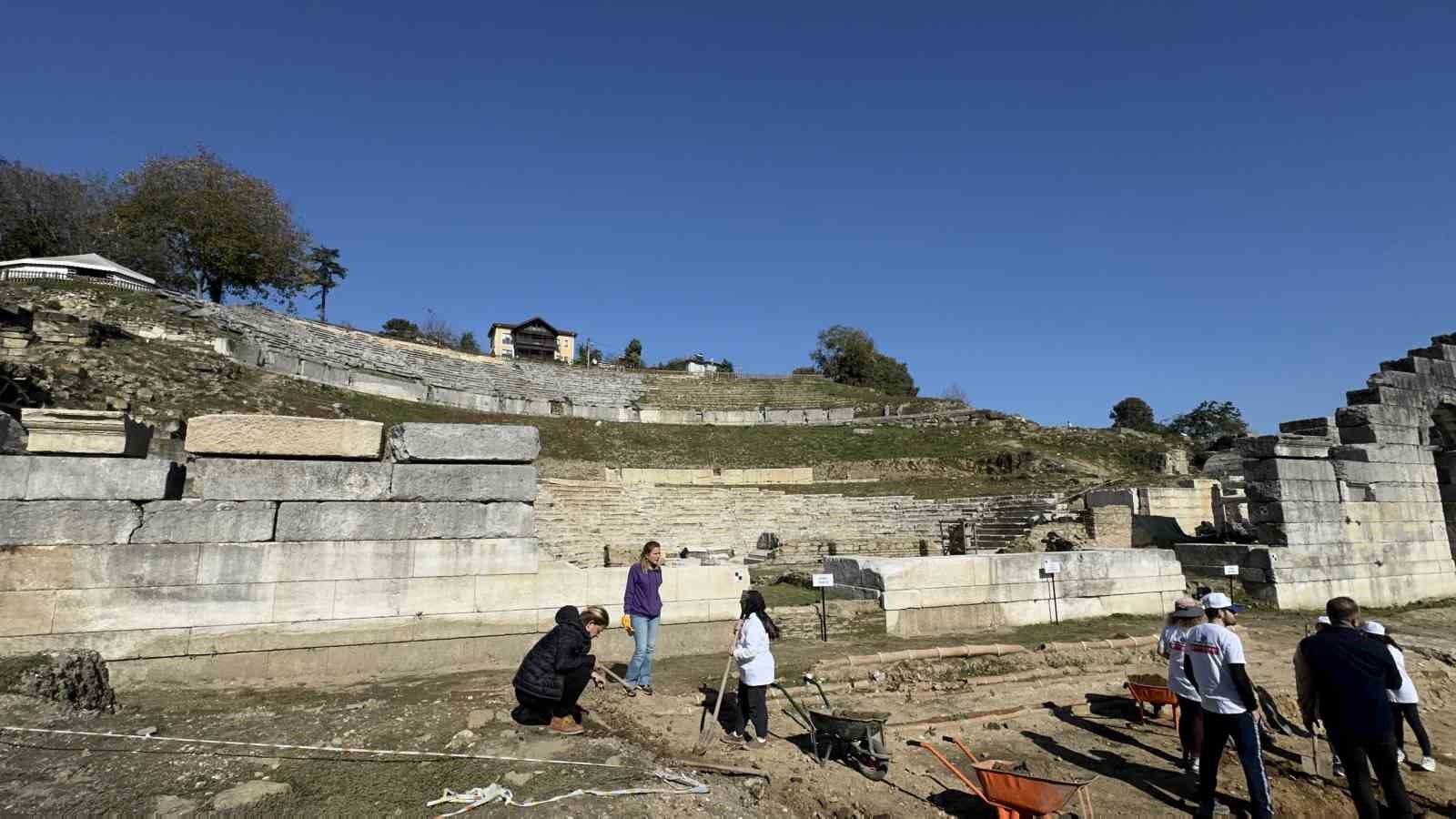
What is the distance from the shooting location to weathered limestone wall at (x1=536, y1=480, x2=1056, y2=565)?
2130cm

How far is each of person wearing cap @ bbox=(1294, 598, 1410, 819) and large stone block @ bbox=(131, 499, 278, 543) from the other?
8869 mm

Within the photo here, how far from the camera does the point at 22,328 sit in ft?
79.6

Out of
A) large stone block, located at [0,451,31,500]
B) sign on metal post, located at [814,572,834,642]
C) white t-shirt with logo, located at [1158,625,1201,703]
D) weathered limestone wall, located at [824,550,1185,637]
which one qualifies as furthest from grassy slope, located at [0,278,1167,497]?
white t-shirt with logo, located at [1158,625,1201,703]

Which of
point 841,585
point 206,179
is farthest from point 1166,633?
point 206,179

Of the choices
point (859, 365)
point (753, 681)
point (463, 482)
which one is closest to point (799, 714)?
point (753, 681)


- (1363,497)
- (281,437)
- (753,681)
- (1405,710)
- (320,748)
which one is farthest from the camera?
(1363,497)

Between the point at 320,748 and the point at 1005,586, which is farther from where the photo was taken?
the point at 1005,586

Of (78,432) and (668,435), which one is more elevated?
(668,435)

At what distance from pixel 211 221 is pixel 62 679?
51.3 m

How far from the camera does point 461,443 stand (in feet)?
24.5

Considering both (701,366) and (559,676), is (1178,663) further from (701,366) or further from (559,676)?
(701,366)

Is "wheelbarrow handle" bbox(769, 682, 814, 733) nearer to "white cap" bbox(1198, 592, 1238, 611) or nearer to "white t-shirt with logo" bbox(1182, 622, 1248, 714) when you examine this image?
"white t-shirt with logo" bbox(1182, 622, 1248, 714)

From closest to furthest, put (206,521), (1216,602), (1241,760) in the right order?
(1241,760) → (1216,602) → (206,521)

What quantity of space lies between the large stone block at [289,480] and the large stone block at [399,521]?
123mm
